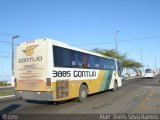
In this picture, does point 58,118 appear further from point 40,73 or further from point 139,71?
point 139,71

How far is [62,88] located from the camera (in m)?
13.1

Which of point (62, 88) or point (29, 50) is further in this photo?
point (29, 50)

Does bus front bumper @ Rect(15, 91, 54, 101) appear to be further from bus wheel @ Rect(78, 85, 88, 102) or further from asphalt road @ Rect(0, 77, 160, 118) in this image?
bus wheel @ Rect(78, 85, 88, 102)

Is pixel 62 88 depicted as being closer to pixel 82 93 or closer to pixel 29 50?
pixel 29 50

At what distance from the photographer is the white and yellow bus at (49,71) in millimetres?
12484

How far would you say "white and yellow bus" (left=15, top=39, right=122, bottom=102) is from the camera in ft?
41.0

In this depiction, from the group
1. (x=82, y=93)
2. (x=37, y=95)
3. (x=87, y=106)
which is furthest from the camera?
(x=82, y=93)

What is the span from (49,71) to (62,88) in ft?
3.97

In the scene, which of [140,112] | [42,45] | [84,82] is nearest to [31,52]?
[42,45]

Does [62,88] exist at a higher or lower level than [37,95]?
higher

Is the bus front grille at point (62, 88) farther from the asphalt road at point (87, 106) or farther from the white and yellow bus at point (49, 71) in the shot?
the asphalt road at point (87, 106)

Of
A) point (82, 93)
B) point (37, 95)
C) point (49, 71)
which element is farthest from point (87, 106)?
point (49, 71)

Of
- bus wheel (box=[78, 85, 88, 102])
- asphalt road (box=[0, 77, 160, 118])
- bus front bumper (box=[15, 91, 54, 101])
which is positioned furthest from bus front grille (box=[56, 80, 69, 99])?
bus wheel (box=[78, 85, 88, 102])

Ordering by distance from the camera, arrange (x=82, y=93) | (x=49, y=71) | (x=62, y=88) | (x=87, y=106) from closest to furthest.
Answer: (x=49, y=71)
(x=62, y=88)
(x=87, y=106)
(x=82, y=93)
